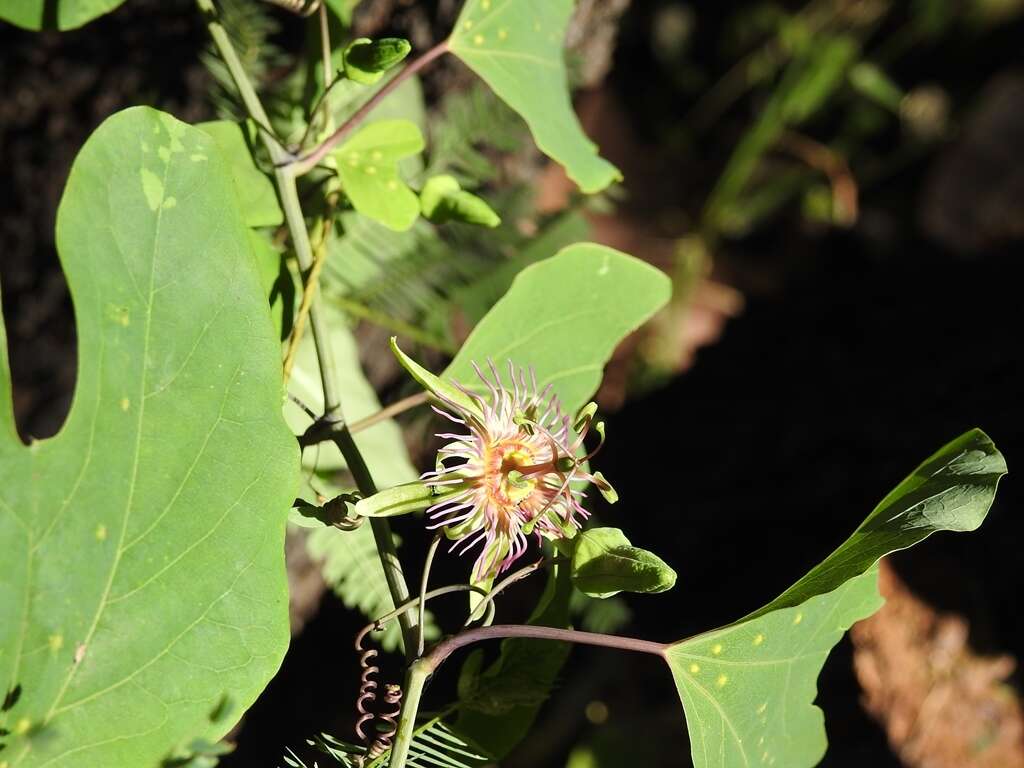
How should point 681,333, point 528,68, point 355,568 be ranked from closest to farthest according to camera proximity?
point 528,68 < point 355,568 < point 681,333

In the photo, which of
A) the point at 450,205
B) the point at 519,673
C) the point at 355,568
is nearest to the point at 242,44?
the point at 450,205

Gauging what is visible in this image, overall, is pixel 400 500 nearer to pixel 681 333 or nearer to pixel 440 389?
pixel 440 389

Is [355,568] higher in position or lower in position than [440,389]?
lower

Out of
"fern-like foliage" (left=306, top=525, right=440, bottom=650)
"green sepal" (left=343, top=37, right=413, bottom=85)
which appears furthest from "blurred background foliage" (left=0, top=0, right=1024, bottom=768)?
"green sepal" (left=343, top=37, right=413, bottom=85)

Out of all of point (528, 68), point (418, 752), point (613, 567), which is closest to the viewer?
point (613, 567)

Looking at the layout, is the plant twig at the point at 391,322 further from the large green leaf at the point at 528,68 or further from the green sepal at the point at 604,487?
the green sepal at the point at 604,487

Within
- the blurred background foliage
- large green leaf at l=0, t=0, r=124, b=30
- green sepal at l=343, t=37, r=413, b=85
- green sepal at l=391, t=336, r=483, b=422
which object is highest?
green sepal at l=343, t=37, r=413, b=85

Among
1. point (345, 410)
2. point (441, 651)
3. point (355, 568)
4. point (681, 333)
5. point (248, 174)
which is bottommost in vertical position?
point (681, 333)

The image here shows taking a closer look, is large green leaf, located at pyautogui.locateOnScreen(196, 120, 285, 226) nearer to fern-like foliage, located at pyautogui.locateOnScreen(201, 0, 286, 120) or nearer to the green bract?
the green bract
